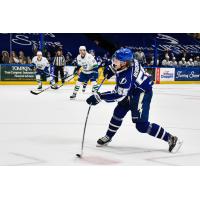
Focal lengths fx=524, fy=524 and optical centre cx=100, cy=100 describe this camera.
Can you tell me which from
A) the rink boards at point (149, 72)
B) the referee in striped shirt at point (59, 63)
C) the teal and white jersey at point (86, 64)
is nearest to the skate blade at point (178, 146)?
the teal and white jersey at point (86, 64)

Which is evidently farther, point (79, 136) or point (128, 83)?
point (79, 136)

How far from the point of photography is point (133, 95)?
5668mm

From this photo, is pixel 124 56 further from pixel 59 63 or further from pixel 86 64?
pixel 59 63

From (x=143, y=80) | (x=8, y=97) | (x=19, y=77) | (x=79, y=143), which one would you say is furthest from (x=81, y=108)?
(x=19, y=77)

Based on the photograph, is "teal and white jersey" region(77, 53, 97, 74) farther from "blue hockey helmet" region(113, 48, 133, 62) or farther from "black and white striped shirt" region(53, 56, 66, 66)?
"blue hockey helmet" region(113, 48, 133, 62)

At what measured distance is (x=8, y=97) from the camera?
1291cm

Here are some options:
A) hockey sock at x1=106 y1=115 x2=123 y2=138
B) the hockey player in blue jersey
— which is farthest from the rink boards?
the hockey player in blue jersey

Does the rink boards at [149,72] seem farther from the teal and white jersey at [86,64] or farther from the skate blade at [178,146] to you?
the skate blade at [178,146]

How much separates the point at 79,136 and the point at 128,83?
1715 millimetres

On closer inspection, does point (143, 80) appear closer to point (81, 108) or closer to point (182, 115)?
point (182, 115)

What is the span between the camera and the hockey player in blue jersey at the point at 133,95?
5.43 meters

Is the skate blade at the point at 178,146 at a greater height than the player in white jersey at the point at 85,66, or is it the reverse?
the player in white jersey at the point at 85,66

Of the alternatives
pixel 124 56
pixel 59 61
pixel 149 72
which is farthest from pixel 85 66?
pixel 124 56
